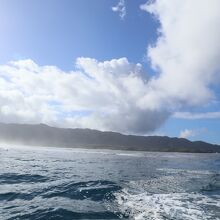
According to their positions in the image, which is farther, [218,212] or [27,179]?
[27,179]

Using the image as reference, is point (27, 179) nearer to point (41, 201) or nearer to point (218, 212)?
point (41, 201)

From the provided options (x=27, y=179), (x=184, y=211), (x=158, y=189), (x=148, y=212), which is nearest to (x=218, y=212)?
(x=184, y=211)

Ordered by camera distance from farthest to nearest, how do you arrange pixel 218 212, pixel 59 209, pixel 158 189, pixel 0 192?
1. pixel 158 189
2. pixel 0 192
3. pixel 218 212
4. pixel 59 209

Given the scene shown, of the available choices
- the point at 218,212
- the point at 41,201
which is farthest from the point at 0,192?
the point at 218,212

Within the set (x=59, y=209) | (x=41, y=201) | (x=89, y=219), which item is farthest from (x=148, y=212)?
(x=41, y=201)

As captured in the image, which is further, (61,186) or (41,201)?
(61,186)

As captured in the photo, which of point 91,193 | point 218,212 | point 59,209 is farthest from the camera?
point 91,193

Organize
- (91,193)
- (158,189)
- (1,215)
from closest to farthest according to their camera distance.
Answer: (1,215)
(91,193)
(158,189)

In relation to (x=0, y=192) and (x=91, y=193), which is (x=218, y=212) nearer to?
(x=91, y=193)

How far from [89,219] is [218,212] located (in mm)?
6998

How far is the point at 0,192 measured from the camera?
16.6 meters

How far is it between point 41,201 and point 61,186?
16.3 feet

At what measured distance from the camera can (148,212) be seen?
13.9 metres

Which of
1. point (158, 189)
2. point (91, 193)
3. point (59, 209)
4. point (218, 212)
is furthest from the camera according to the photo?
point (158, 189)
